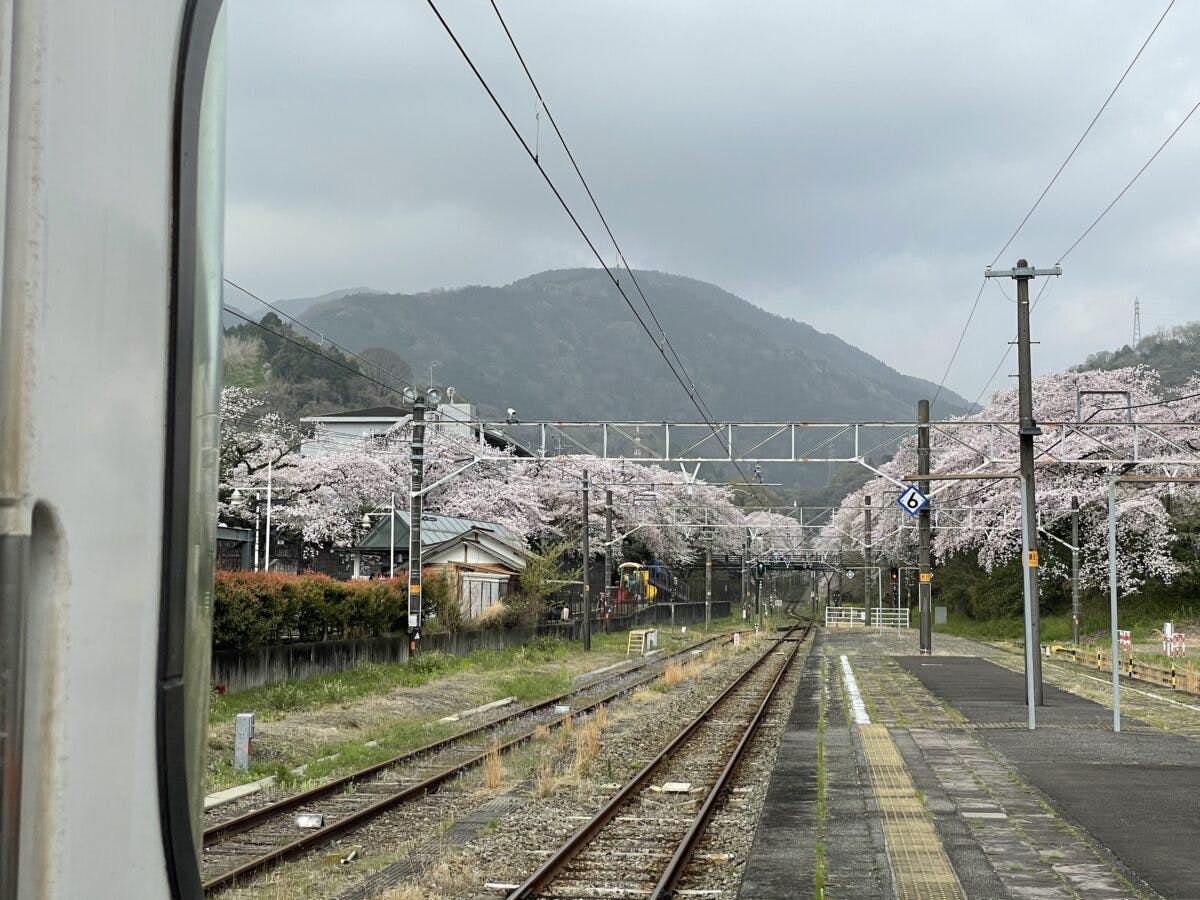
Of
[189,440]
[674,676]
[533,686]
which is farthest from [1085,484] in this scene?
[189,440]

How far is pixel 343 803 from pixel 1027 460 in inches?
519

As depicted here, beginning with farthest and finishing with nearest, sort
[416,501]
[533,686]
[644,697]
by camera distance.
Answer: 1. [416,501]
2. [533,686]
3. [644,697]

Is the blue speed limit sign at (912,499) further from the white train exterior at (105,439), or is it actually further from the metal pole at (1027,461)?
the white train exterior at (105,439)

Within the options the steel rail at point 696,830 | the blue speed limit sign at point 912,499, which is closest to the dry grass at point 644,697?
the steel rail at point 696,830

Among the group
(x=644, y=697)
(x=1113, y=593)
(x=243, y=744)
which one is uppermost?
(x=1113, y=593)

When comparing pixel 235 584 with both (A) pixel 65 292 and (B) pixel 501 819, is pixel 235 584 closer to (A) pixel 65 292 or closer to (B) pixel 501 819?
(B) pixel 501 819

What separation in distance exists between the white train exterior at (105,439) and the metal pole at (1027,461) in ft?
66.3

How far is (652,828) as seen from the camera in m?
12.4

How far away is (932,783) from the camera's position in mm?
14289

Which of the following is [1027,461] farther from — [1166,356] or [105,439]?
[1166,356]

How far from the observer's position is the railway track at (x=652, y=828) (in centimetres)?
983

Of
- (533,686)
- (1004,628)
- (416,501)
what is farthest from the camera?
(1004,628)

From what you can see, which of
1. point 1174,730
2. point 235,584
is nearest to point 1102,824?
point 1174,730

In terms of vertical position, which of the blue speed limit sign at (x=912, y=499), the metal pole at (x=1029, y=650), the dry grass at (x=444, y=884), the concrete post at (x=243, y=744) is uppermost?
the blue speed limit sign at (x=912, y=499)
